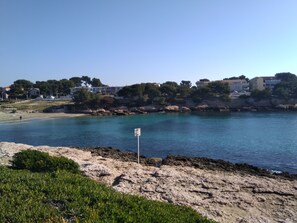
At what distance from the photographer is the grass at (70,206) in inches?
245

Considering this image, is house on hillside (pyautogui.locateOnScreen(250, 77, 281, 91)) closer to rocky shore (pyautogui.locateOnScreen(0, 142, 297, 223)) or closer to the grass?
rocky shore (pyautogui.locateOnScreen(0, 142, 297, 223))

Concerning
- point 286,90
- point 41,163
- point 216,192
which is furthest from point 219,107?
point 41,163

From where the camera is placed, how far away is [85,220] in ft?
19.8

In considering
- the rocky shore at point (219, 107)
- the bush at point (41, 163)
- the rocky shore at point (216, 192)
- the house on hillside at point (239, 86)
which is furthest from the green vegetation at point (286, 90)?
the bush at point (41, 163)

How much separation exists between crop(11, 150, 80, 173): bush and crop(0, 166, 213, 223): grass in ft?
17.6

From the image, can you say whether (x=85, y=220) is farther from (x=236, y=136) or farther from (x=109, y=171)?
(x=236, y=136)

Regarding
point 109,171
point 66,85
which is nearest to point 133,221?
point 109,171

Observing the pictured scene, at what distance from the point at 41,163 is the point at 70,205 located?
790 centimetres

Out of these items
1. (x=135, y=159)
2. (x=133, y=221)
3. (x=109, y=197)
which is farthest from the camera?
(x=135, y=159)

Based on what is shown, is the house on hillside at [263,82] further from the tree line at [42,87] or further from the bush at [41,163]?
the bush at [41,163]

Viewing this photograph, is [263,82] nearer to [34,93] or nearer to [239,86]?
[239,86]

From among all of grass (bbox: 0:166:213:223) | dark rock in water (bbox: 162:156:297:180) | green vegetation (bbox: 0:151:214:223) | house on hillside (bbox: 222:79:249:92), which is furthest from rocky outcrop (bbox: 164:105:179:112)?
grass (bbox: 0:166:213:223)

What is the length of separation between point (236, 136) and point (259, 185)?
3062 cm

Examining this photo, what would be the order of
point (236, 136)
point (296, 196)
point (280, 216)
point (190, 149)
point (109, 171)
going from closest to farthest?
point (280, 216), point (296, 196), point (109, 171), point (190, 149), point (236, 136)
